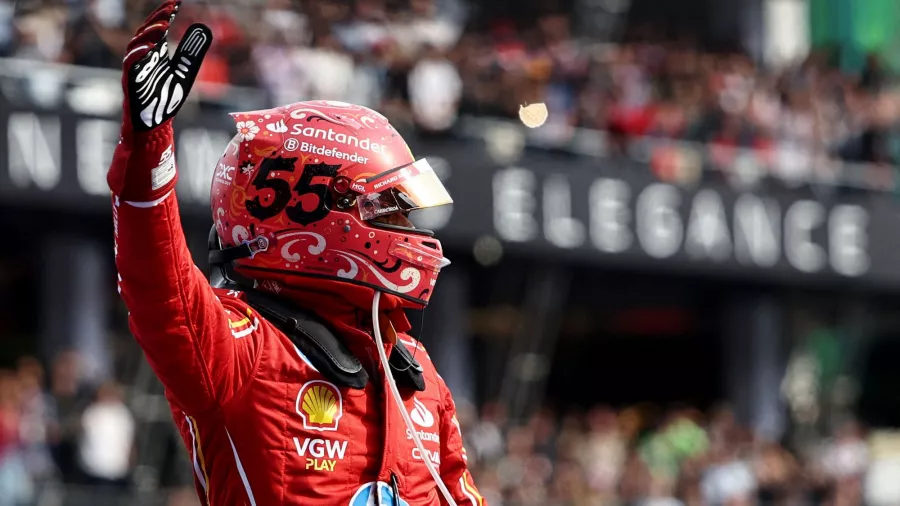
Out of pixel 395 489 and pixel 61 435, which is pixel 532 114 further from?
pixel 61 435

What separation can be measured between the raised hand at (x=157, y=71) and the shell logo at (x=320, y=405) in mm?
818

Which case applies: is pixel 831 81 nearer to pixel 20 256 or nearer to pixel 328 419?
pixel 20 256

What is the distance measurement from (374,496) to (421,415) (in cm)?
30

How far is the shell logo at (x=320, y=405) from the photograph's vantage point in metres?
3.65

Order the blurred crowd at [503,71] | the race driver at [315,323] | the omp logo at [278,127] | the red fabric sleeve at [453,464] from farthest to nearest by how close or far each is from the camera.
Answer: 1. the blurred crowd at [503,71]
2. the red fabric sleeve at [453,464]
3. the omp logo at [278,127]
4. the race driver at [315,323]

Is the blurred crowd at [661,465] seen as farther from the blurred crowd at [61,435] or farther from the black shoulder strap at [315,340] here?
the black shoulder strap at [315,340]

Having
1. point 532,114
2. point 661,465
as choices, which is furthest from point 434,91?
point 532,114

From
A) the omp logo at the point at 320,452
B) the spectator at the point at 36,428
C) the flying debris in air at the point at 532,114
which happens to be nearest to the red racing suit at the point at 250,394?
the omp logo at the point at 320,452

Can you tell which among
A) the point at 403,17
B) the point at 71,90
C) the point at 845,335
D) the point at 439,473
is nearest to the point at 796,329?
the point at 845,335

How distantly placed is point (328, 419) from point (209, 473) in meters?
0.29

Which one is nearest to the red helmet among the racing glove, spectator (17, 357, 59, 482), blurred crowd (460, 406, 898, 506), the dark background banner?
the racing glove

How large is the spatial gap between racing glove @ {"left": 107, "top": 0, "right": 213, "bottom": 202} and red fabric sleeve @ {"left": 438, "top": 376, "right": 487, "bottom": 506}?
3.90 ft

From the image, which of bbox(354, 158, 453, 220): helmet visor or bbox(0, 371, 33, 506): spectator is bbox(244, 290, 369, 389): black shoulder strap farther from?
bbox(0, 371, 33, 506): spectator

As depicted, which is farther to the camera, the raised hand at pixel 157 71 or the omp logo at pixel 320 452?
the omp logo at pixel 320 452
